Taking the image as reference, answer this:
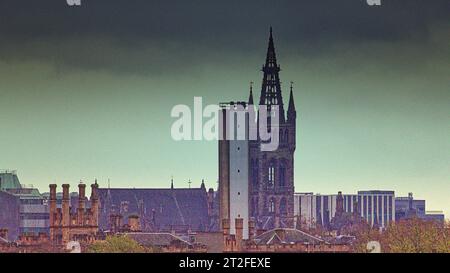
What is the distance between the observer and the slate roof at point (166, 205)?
144m

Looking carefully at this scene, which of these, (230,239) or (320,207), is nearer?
(230,239)

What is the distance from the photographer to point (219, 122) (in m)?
118

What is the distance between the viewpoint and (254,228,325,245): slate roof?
102769mm

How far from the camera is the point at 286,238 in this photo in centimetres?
10738

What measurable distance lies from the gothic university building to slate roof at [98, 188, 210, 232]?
6.05 m

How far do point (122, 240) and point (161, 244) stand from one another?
964cm

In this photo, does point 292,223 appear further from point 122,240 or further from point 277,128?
point 122,240

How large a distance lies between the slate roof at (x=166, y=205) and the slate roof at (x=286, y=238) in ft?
107

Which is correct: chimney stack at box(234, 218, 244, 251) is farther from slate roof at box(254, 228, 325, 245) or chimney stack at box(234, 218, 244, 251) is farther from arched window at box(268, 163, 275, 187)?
arched window at box(268, 163, 275, 187)

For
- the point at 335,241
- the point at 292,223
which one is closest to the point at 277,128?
the point at 292,223

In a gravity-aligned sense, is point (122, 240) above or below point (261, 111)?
below

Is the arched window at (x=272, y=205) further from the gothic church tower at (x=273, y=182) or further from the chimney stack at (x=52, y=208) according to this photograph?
the chimney stack at (x=52, y=208)

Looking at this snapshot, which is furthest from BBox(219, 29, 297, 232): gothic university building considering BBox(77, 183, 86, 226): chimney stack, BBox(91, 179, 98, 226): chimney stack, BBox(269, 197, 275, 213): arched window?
BBox(77, 183, 86, 226): chimney stack
